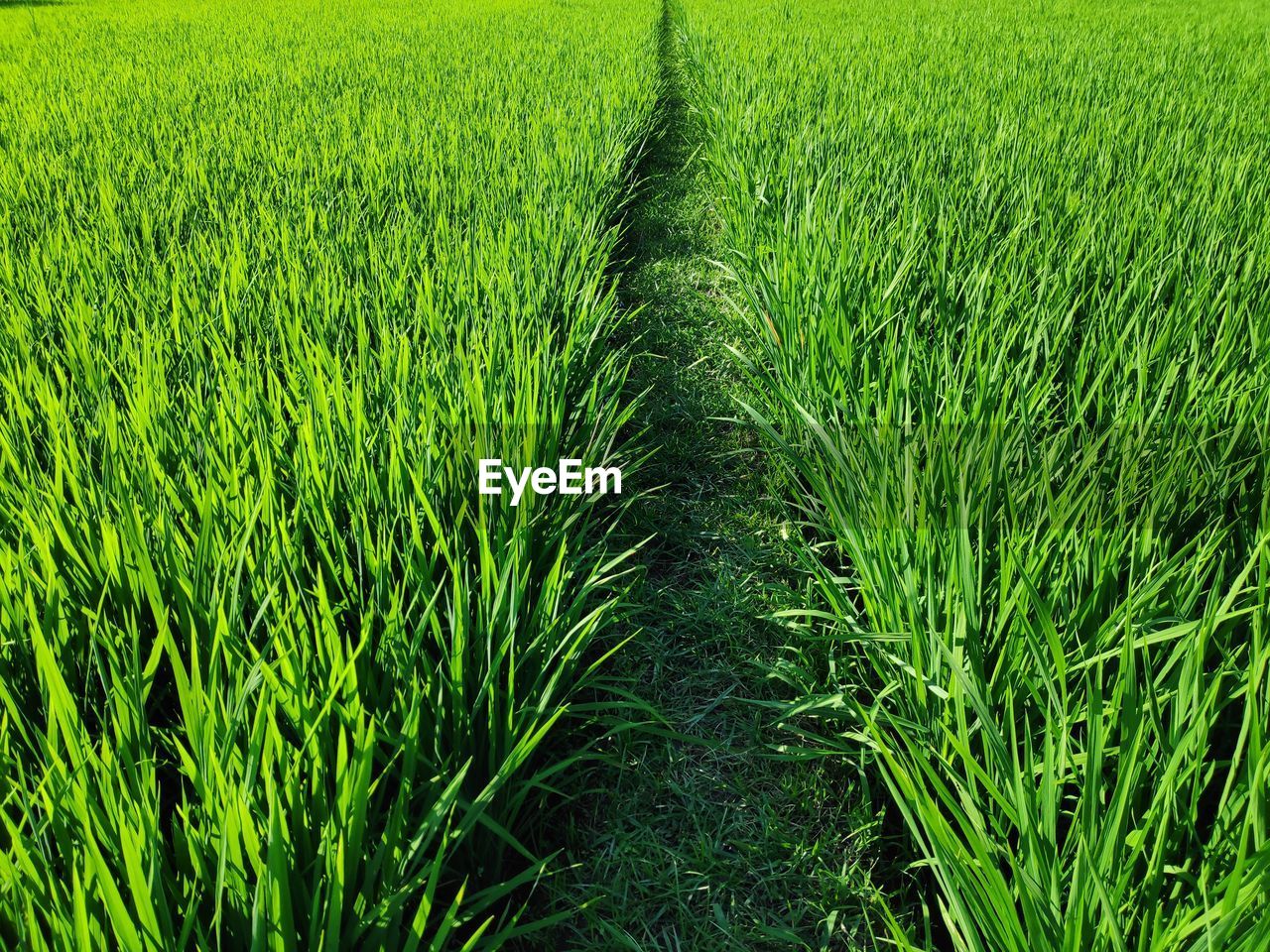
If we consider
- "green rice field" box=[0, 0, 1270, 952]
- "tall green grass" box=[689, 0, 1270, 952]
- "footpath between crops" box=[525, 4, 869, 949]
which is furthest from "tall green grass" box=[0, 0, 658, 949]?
"tall green grass" box=[689, 0, 1270, 952]

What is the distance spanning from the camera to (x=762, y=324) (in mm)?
2197

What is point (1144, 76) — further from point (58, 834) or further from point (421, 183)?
point (58, 834)

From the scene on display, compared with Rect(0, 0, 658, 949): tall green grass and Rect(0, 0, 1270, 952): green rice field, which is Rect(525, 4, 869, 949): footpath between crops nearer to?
Rect(0, 0, 1270, 952): green rice field

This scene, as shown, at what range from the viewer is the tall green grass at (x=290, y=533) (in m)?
0.68

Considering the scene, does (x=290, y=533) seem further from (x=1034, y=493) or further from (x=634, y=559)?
(x=1034, y=493)

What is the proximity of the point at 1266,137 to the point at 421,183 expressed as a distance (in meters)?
3.20

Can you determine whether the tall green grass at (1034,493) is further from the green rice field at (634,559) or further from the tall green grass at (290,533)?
the tall green grass at (290,533)

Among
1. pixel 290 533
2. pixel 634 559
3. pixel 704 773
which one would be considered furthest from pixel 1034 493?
pixel 290 533

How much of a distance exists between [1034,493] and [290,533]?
1.11 meters

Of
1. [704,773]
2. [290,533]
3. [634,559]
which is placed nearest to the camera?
[290,533]

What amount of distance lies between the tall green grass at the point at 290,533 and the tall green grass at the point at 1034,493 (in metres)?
0.45

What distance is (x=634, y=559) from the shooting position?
1684mm

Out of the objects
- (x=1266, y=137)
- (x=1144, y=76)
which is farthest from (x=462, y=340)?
(x=1144, y=76)

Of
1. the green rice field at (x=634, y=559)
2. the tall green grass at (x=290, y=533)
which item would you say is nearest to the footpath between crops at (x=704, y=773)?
the green rice field at (x=634, y=559)
